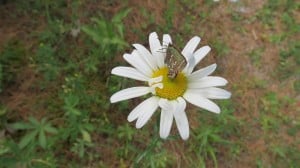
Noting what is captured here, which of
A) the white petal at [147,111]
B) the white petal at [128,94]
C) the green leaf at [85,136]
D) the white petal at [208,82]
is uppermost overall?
the white petal at [128,94]

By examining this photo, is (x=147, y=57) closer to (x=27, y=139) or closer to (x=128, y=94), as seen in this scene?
(x=128, y=94)

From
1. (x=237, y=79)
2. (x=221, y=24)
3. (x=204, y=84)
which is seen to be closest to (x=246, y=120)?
(x=237, y=79)

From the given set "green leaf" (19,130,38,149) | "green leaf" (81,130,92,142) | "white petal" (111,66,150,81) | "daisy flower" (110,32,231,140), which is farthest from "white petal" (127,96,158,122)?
"green leaf" (81,130,92,142)

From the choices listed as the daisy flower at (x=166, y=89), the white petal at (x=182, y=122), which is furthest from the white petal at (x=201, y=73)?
the white petal at (x=182, y=122)

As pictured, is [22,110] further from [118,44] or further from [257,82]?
[257,82]

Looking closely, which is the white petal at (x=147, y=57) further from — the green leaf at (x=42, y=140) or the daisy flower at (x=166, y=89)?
the green leaf at (x=42, y=140)

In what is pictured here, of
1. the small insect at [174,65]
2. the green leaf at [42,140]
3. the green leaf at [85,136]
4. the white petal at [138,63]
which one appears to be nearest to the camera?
the small insect at [174,65]

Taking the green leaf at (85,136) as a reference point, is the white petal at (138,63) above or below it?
above
